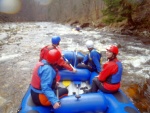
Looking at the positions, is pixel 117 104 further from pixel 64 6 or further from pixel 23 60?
pixel 64 6

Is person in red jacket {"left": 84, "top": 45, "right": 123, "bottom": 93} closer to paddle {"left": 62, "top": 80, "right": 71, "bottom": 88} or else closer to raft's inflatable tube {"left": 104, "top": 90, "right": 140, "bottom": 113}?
raft's inflatable tube {"left": 104, "top": 90, "right": 140, "bottom": 113}

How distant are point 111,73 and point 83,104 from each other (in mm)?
893

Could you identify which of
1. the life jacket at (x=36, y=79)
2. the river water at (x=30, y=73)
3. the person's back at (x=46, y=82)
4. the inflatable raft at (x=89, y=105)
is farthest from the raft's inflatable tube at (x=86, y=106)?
the river water at (x=30, y=73)

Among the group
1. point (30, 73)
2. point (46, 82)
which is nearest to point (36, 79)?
point (46, 82)

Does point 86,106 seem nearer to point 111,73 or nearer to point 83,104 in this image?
point 83,104

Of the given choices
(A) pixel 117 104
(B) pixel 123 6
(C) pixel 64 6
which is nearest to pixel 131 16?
(B) pixel 123 6

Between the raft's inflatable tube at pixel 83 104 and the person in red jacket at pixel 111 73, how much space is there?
451 mm

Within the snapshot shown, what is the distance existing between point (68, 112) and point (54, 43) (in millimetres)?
2492

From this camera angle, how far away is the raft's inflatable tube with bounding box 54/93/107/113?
3775 millimetres

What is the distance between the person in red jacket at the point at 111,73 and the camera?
13.6 ft

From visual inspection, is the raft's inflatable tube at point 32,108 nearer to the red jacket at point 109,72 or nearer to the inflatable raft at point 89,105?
the inflatable raft at point 89,105

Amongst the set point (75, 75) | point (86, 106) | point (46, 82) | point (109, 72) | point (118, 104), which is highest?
point (46, 82)

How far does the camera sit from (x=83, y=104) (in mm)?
3857

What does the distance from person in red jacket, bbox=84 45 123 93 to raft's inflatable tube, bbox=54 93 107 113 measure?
451 mm
